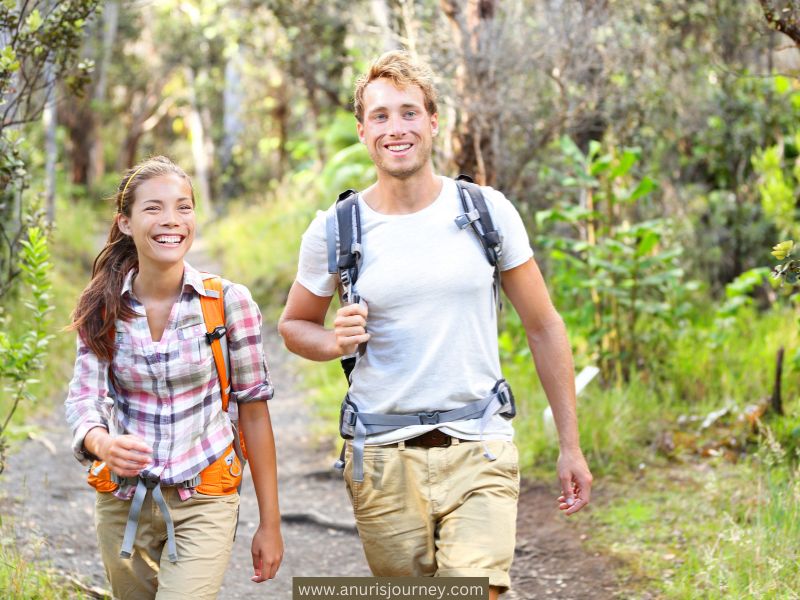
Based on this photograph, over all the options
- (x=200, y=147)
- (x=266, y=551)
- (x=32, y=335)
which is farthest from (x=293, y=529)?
(x=200, y=147)

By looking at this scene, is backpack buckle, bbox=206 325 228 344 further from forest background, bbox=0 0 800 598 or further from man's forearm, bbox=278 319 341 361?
forest background, bbox=0 0 800 598

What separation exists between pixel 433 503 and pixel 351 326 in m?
0.63

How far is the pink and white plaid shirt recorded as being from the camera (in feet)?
10.2

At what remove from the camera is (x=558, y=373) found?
3432mm

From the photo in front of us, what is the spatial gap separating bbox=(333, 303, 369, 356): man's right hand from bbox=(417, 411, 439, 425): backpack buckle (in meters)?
0.32

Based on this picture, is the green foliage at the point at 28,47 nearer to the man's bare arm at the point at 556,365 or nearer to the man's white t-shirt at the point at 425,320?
the man's white t-shirt at the point at 425,320

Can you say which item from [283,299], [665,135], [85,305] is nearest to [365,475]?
[85,305]

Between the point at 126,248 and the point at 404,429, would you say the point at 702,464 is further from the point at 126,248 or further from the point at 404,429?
the point at 126,248

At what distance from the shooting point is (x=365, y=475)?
323 cm

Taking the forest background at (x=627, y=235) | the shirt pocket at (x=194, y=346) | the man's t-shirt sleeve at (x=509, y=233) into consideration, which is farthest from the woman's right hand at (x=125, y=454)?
the man's t-shirt sleeve at (x=509, y=233)

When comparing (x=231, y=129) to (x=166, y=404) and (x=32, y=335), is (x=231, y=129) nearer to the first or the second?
(x=32, y=335)

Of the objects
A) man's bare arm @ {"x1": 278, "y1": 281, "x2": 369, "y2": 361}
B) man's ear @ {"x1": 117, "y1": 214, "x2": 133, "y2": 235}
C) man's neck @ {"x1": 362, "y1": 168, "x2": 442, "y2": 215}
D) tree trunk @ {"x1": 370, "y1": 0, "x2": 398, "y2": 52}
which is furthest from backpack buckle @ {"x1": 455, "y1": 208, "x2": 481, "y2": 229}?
tree trunk @ {"x1": 370, "y1": 0, "x2": 398, "y2": 52}

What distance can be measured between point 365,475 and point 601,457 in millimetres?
3326

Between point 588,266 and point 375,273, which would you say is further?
point 588,266
